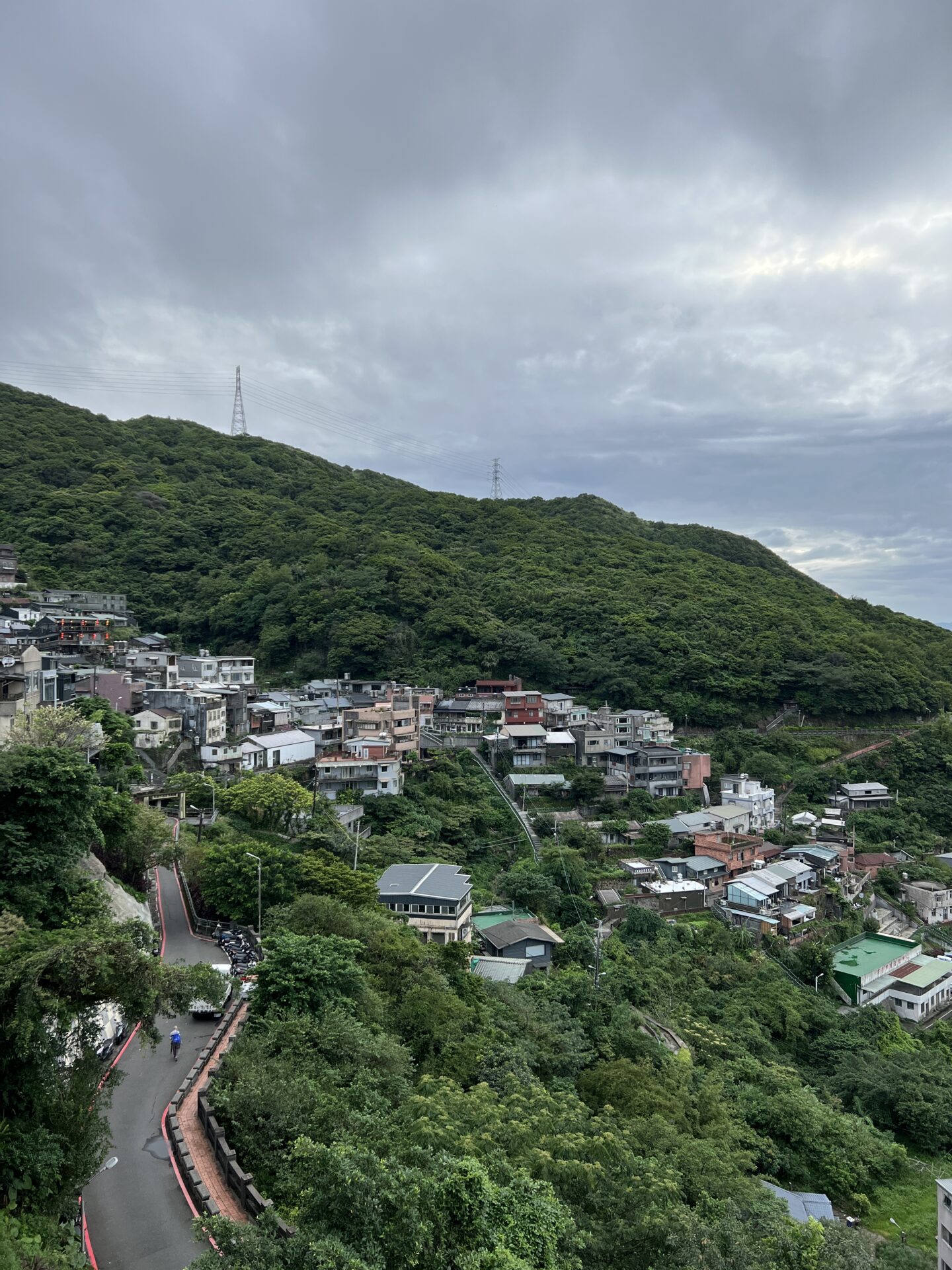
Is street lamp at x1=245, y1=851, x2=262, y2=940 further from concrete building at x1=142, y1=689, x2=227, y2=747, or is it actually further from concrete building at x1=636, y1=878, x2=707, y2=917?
concrete building at x1=636, y1=878, x2=707, y2=917

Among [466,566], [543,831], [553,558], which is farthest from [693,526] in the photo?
[543,831]

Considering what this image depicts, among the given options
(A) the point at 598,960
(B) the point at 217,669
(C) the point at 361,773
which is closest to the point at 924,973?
(A) the point at 598,960

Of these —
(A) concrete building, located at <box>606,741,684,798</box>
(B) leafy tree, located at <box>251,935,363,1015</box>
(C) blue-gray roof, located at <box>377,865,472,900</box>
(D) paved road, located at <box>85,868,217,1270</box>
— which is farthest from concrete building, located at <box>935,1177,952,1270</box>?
(A) concrete building, located at <box>606,741,684,798</box>

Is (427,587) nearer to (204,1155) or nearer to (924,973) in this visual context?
(924,973)

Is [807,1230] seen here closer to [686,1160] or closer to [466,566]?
[686,1160]

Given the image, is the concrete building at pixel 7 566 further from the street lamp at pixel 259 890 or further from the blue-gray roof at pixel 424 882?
the street lamp at pixel 259 890

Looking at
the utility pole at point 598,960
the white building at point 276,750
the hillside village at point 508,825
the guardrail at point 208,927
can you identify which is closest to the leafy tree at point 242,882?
the hillside village at point 508,825

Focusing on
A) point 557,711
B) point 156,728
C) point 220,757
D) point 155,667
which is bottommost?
point 220,757
